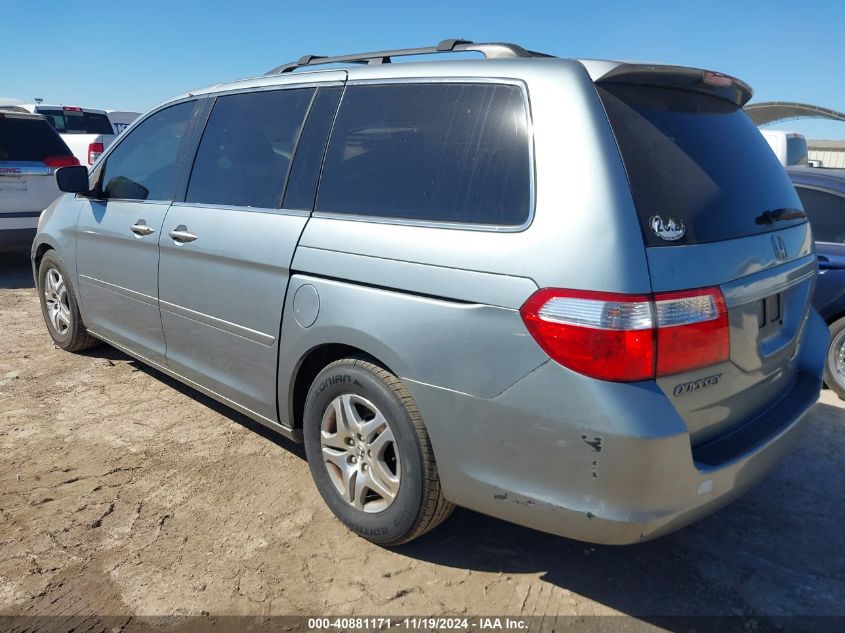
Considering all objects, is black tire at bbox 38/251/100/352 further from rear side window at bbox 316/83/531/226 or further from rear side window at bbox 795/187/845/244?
rear side window at bbox 795/187/845/244

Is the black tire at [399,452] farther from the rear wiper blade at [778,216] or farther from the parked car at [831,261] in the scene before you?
the parked car at [831,261]

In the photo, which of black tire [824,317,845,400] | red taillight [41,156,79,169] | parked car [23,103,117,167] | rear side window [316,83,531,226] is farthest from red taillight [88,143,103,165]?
black tire [824,317,845,400]

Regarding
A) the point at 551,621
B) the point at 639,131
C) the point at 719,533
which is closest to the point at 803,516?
the point at 719,533

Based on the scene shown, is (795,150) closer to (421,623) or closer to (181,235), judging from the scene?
(181,235)

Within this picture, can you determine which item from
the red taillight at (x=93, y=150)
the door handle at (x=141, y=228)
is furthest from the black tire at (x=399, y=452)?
the red taillight at (x=93, y=150)

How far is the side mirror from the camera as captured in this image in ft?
14.4

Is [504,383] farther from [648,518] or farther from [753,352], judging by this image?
[753,352]

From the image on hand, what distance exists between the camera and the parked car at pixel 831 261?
4.70 metres

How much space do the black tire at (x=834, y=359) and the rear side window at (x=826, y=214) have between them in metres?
0.58

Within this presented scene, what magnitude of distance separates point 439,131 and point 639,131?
730mm

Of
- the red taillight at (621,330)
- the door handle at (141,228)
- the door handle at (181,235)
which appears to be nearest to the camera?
the red taillight at (621,330)

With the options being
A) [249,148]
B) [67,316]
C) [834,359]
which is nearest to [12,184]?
[67,316]

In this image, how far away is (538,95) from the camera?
91.6 inches

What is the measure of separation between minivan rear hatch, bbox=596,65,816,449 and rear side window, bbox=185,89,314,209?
154cm
